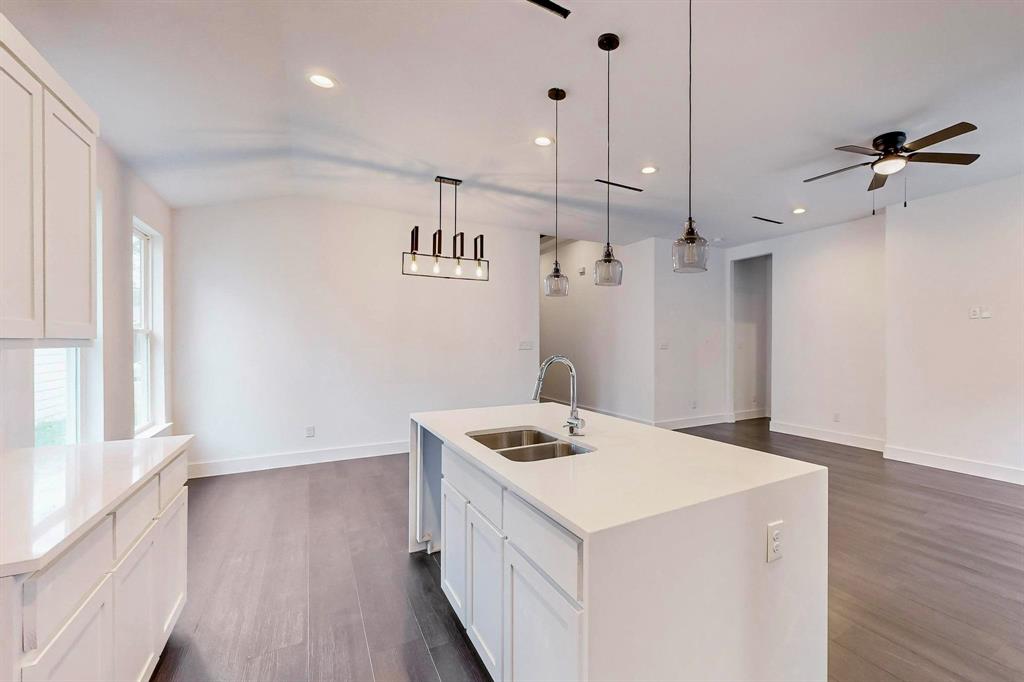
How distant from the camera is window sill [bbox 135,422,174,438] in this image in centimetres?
358

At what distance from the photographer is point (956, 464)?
14.1 feet

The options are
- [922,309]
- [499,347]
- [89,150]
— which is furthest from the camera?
[499,347]

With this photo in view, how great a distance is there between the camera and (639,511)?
1.15 meters

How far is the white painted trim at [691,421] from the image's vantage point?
20.6 feet

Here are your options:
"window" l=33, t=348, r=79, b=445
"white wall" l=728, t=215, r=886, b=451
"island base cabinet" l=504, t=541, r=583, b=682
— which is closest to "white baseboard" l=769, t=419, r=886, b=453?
"white wall" l=728, t=215, r=886, b=451

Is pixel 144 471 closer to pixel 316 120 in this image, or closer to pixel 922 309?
pixel 316 120

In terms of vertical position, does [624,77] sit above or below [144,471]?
above

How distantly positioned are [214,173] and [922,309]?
6888mm

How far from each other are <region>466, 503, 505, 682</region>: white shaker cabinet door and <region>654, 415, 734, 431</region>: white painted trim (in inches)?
192

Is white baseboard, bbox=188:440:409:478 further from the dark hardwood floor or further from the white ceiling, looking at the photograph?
the white ceiling

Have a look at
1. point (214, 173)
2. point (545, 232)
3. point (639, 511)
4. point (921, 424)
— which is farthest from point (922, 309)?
point (214, 173)

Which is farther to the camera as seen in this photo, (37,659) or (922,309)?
(922,309)

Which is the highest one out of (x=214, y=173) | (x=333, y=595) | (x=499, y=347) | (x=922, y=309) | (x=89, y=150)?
(x=214, y=173)

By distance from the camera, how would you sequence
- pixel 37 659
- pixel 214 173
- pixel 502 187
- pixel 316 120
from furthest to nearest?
Result: pixel 502 187 < pixel 214 173 < pixel 316 120 < pixel 37 659
